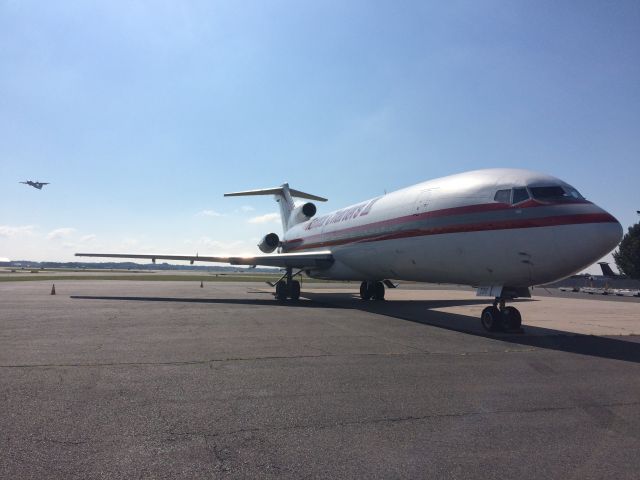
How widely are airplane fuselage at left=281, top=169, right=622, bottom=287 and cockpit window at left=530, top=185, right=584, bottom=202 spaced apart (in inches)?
0.8

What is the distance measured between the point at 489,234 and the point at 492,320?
79.7 inches

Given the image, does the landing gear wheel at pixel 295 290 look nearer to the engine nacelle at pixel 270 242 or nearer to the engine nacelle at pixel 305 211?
the engine nacelle at pixel 270 242

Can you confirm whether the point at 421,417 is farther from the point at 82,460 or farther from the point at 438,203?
the point at 438,203

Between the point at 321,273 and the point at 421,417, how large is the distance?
16.8m

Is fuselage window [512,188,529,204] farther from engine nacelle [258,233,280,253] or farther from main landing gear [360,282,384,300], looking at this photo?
engine nacelle [258,233,280,253]

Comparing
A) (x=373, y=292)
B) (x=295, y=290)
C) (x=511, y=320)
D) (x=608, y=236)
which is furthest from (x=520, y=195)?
(x=295, y=290)

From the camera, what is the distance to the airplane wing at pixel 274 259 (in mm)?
19812

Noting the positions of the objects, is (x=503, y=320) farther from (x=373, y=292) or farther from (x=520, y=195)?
(x=373, y=292)

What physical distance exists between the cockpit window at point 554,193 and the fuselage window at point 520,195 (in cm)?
14

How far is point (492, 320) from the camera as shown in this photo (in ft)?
34.6

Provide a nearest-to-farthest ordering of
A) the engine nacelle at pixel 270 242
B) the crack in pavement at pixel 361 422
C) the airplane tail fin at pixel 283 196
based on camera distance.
→ the crack in pavement at pixel 361 422 → the engine nacelle at pixel 270 242 → the airplane tail fin at pixel 283 196

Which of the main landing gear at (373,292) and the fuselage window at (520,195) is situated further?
the main landing gear at (373,292)

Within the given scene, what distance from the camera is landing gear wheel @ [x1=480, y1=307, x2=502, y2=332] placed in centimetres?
1050

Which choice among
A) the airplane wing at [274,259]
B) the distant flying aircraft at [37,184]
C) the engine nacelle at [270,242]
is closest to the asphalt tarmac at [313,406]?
the airplane wing at [274,259]
